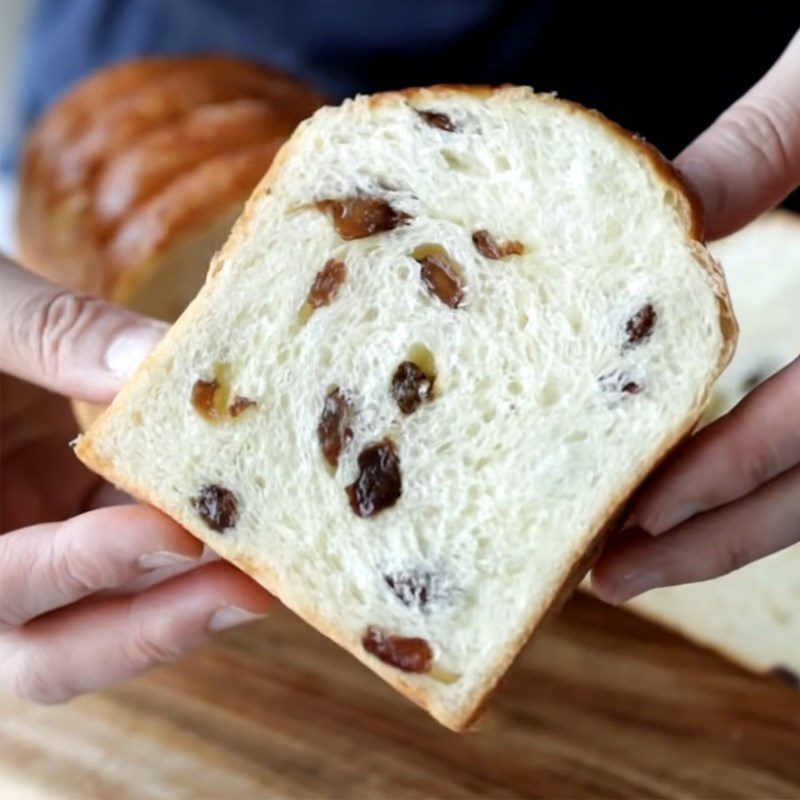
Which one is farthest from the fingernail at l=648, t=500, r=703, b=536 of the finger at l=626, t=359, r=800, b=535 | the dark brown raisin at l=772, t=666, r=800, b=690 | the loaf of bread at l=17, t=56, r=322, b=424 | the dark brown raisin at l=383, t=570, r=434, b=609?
the loaf of bread at l=17, t=56, r=322, b=424

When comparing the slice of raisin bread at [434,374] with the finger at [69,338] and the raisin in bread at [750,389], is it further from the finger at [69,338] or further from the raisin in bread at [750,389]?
the raisin in bread at [750,389]

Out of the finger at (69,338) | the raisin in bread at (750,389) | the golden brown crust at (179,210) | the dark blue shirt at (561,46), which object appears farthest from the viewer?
the dark blue shirt at (561,46)

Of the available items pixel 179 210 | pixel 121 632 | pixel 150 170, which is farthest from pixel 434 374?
pixel 150 170

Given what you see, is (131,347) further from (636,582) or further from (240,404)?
(636,582)

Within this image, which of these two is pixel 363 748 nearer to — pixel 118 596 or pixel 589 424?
pixel 118 596

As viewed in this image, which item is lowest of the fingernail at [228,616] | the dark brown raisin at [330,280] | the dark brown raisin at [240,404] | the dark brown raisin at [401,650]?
the fingernail at [228,616]

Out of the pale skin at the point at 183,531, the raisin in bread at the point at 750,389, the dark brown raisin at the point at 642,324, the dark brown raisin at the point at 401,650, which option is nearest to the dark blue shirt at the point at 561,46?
the raisin in bread at the point at 750,389
